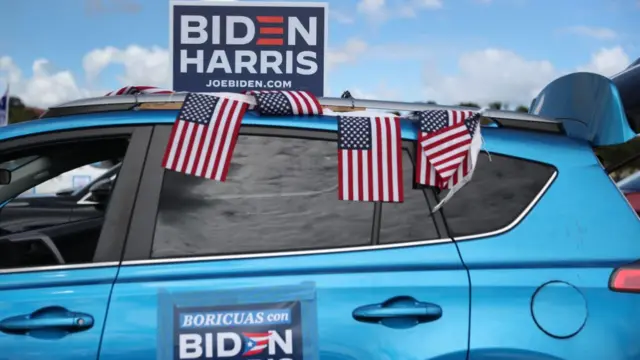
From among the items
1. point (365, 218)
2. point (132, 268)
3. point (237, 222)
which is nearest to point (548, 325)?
point (365, 218)

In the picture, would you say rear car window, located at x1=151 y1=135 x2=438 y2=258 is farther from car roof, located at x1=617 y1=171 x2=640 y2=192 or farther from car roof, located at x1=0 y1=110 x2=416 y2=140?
car roof, located at x1=617 y1=171 x2=640 y2=192

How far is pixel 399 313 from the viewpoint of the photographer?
2.21m

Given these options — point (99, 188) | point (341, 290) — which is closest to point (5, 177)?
point (341, 290)

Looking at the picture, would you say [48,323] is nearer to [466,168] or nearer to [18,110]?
[466,168]

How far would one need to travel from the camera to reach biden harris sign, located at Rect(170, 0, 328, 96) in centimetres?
546

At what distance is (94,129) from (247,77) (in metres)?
3.15

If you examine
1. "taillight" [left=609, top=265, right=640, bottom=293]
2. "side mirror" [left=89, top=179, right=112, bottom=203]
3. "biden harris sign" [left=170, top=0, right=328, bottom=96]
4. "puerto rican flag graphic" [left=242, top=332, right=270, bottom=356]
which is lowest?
"puerto rican flag graphic" [left=242, top=332, right=270, bottom=356]

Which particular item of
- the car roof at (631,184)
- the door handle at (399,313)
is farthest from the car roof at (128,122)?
the car roof at (631,184)

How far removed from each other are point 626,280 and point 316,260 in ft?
3.47

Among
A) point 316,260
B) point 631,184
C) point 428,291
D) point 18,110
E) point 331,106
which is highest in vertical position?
point 18,110

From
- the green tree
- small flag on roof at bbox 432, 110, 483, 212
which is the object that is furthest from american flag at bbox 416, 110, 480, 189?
the green tree

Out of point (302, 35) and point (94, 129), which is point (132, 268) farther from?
point (302, 35)

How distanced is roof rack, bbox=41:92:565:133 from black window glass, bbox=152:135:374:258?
334 millimetres

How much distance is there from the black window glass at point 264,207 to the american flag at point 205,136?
0.04 metres
